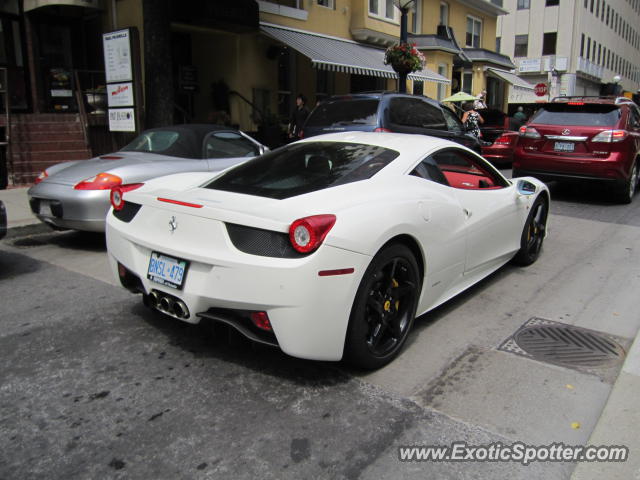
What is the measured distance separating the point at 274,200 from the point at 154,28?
8.54 meters

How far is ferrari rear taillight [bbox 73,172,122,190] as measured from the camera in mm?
6188

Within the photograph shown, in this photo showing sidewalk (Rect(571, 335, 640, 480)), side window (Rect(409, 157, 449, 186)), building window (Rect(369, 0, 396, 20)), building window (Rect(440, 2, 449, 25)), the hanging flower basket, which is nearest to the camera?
sidewalk (Rect(571, 335, 640, 480))

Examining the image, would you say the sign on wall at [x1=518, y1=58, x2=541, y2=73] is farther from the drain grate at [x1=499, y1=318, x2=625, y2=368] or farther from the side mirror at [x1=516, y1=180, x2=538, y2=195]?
the drain grate at [x1=499, y1=318, x2=625, y2=368]

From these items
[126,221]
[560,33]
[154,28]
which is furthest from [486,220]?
[560,33]

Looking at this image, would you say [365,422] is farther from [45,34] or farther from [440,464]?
[45,34]

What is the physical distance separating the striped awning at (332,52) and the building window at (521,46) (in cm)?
3263

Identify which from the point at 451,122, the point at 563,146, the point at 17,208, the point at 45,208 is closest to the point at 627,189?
the point at 563,146

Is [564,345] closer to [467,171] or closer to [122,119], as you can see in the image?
[467,171]

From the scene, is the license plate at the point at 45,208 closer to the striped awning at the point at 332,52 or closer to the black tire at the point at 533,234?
the black tire at the point at 533,234

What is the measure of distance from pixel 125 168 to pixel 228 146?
1.70 meters

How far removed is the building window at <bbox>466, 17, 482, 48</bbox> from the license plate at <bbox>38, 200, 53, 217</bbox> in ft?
88.4

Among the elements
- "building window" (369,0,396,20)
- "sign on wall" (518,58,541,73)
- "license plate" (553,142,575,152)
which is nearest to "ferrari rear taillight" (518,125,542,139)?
"license plate" (553,142,575,152)

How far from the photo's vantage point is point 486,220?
4488 mm

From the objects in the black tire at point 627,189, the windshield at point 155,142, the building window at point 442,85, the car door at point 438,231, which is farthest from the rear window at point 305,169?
the building window at point 442,85
